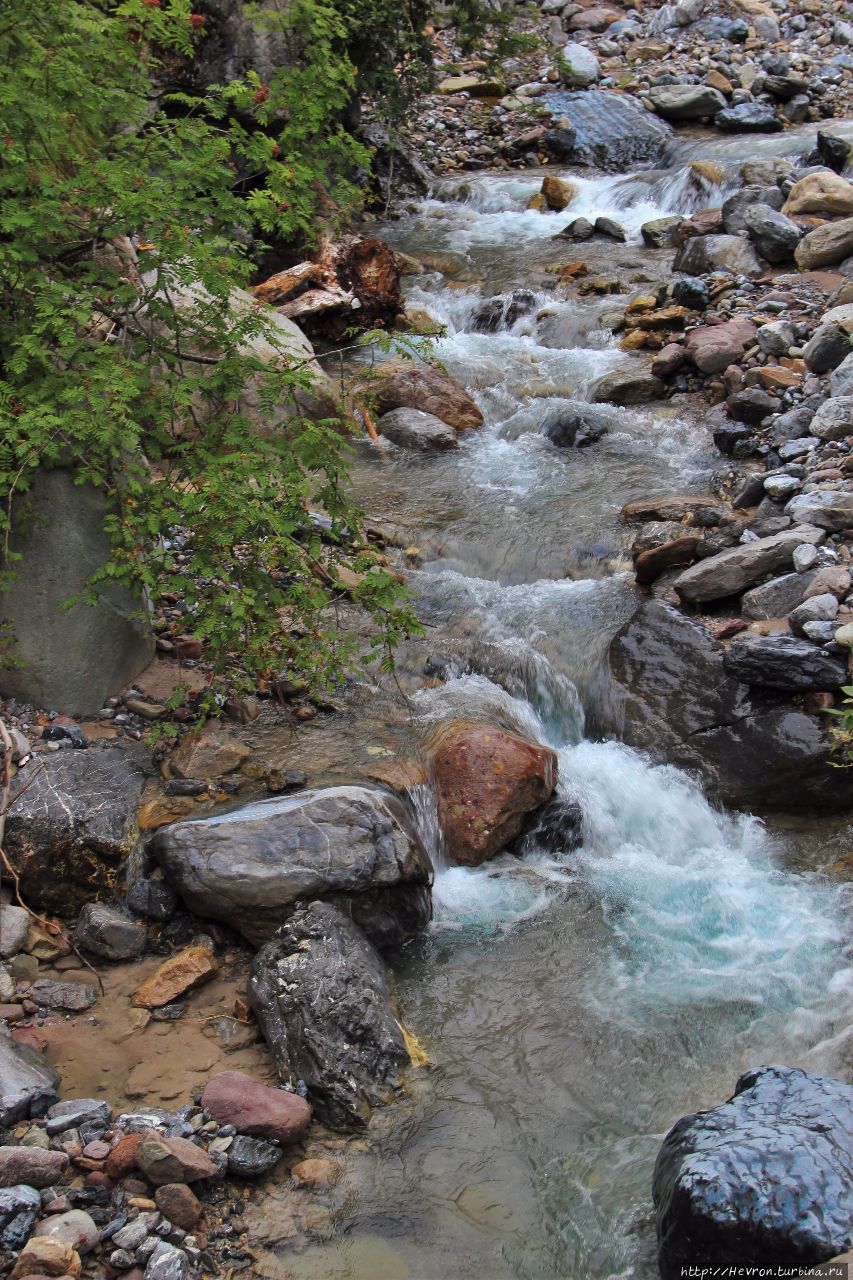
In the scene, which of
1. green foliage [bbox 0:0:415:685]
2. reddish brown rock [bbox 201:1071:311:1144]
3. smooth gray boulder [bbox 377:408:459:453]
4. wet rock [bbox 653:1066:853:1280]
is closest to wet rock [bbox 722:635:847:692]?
green foliage [bbox 0:0:415:685]

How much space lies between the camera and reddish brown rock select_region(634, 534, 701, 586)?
6434 mm

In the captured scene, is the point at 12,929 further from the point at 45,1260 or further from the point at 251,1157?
the point at 45,1260

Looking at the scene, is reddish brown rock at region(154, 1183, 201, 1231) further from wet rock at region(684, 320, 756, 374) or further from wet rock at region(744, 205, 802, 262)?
wet rock at region(744, 205, 802, 262)

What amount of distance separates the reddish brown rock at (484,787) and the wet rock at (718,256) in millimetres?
6732

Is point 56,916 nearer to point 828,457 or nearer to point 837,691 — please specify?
point 837,691

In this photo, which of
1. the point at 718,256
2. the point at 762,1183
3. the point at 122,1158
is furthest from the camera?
the point at 718,256

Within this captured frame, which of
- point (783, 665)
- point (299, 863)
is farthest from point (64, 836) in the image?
point (783, 665)

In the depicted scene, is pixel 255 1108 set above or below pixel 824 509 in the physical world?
below

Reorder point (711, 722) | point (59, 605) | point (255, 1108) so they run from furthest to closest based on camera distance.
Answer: point (711, 722)
point (59, 605)
point (255, 1108)

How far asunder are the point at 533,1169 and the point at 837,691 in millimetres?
2778

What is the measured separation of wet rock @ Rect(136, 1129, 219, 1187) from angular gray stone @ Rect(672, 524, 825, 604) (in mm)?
4068

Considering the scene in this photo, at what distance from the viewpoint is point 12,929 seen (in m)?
4.02

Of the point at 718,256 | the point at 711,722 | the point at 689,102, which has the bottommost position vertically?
the point at 711,722

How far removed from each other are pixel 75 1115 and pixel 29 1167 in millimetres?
264
